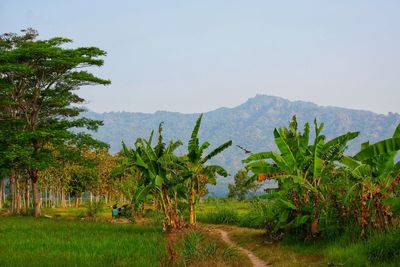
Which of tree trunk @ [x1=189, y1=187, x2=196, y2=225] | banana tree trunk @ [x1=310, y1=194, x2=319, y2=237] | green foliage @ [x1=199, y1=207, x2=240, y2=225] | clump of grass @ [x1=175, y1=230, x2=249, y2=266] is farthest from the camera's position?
green foliage @ [x1=199, y1=207, x2=240, y2=225]

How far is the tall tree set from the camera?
37.0m

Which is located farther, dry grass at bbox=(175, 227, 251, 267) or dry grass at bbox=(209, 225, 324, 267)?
dry grass at bbox=(209, 225, 324, 267)

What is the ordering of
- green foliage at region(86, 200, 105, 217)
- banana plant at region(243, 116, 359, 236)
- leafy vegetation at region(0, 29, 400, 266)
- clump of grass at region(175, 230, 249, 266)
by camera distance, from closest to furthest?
clump of grass at region(175, 230, 249, 266)
leafy vegetation at region(0, 29, 400, 266)
banana plant at region(243, 116, 359, 236)
green foliage at region(86, 200, 105, 217)

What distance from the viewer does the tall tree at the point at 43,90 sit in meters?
37.0

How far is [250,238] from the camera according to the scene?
21.5 m

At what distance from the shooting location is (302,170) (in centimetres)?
1908

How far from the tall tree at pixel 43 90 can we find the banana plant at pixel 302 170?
2258cm

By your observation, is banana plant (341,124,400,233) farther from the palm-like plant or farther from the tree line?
the palm-like plant

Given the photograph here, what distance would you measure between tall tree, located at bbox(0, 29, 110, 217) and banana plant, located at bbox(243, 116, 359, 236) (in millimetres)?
22581

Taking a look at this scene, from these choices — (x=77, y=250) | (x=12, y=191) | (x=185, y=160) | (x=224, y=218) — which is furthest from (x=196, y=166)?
(x=12, y=191)

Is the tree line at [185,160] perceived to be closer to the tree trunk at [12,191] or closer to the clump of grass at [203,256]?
the tree trunk at [12,191]

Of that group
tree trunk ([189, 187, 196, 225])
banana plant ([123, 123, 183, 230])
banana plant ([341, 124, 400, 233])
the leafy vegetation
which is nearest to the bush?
the leafy vegetation

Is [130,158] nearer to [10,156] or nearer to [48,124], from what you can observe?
[10,156]

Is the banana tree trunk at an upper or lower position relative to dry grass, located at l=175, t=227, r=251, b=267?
upper
